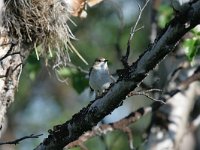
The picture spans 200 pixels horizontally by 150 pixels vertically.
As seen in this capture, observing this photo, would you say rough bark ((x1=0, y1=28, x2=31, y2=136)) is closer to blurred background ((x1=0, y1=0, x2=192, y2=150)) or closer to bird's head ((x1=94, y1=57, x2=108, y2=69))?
bird's head ((x1=94, y1=57, x2=108, y2=69))

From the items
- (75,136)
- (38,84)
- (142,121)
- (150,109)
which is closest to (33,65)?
(150,109)

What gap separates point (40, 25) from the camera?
5.30m

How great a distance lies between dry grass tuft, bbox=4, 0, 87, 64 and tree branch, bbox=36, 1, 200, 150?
3.04 ft

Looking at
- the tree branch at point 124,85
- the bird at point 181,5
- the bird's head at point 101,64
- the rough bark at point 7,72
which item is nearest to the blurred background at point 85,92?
the bird's head at point 101,64

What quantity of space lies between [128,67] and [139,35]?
778 cm

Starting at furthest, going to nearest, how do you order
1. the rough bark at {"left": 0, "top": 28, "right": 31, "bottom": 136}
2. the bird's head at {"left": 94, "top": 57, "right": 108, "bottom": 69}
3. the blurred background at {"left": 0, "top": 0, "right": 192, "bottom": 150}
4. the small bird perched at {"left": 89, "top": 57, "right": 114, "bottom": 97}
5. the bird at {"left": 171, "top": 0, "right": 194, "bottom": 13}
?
the blurred background at {"left": 0, "top": 0, "right": 192, "bottom": 150}
the bird's head at {"left": 94, "top": 57, "right": 108, "bottom": 69}
the small bird perched at {"left": 89, "top": 57, "right": 114, "bottom": 97}
the rough bark at {"left": 0, "top": 28, "right": 31, "bottom": 136}
the bird at {"left": 171, "top": 0, "right": 194, "bottom": 13}

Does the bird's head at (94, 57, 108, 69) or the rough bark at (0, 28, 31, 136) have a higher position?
the bird's head at (94, 57, 108, 69)

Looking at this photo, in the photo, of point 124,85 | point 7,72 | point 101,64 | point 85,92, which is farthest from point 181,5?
point 85,92

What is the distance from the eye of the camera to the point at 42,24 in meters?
5.30

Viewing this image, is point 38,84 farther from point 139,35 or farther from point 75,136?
point 75,136

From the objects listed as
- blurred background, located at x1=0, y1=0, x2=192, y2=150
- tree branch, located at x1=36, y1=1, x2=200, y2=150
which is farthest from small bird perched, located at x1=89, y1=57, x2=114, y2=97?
blurred background, located at x1=0, y1=0, x2=192, y2=150

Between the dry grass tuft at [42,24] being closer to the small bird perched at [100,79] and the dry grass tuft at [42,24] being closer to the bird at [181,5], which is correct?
the small bird perched at [100,79]

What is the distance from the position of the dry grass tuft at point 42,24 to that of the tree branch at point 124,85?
93 centimetres

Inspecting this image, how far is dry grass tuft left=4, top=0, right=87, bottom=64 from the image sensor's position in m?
5.09
